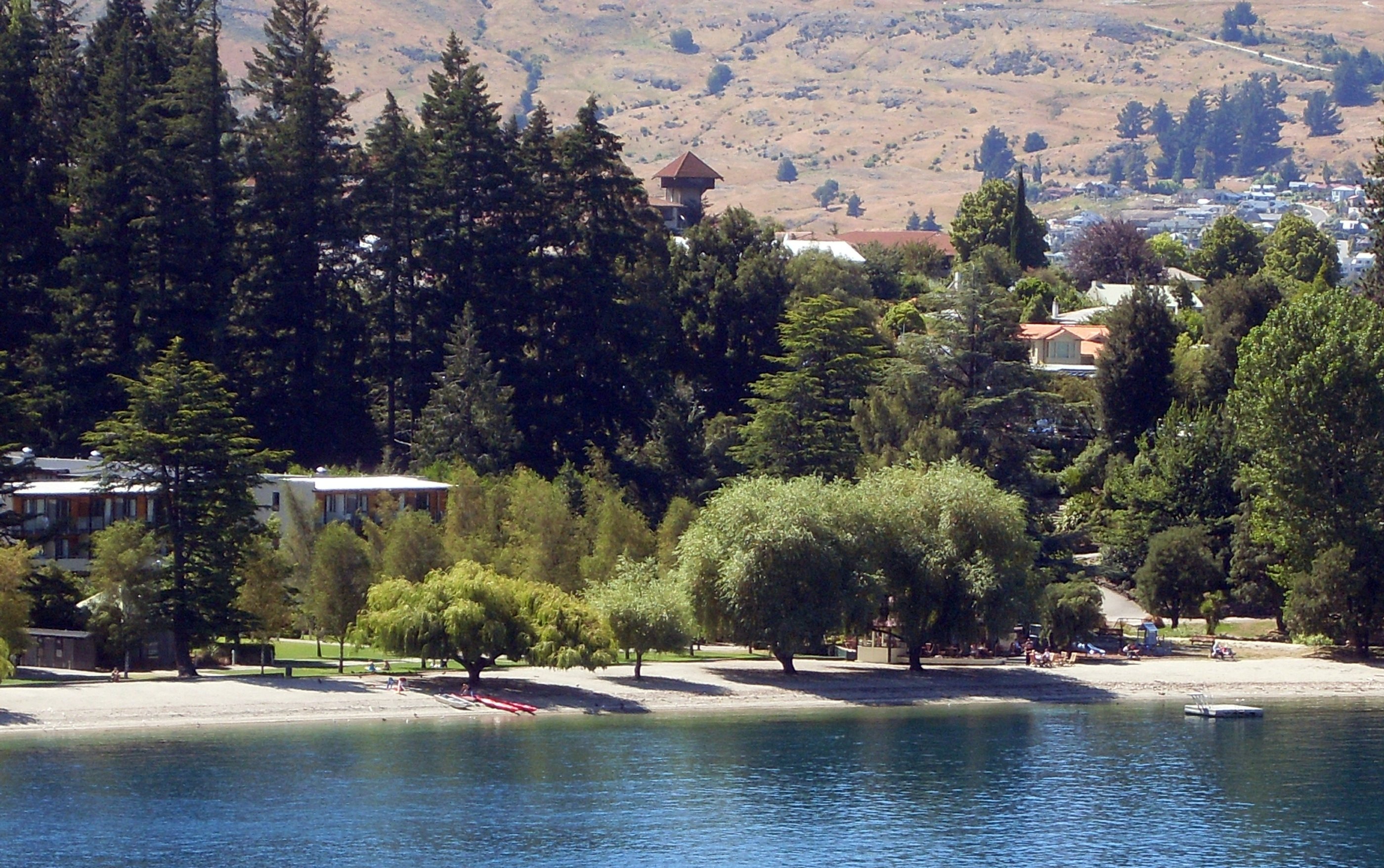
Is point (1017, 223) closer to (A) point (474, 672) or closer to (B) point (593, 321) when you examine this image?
(B) point (593, 321)

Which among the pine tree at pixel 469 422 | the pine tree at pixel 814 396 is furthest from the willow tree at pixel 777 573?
the pine tree at pixel 469 422

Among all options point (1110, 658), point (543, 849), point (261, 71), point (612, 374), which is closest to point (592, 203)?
point (612, 374)

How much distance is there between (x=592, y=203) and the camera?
12088 cm

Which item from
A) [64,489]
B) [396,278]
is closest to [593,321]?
[396,278]

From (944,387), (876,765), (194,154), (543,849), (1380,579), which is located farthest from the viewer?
(194,154)

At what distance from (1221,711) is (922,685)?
481 inches

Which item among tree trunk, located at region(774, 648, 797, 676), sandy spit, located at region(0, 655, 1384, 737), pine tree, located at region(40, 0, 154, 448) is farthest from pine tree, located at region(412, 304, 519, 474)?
tree trunk, located at region(774, 648, 797, 676)

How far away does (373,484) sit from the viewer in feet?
317

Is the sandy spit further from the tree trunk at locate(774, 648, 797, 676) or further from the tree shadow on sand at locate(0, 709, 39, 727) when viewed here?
the tree trunk at locate(774, 648, 797, 676)

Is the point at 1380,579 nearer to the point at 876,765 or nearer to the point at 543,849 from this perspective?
the point at 876,765

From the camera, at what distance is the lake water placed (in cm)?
5628

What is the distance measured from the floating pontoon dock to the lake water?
1100 millimetres

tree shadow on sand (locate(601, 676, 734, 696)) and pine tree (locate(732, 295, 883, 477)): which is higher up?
pine tree (locate(732, 295, 883, 477))

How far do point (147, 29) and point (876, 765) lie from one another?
3060 inches
